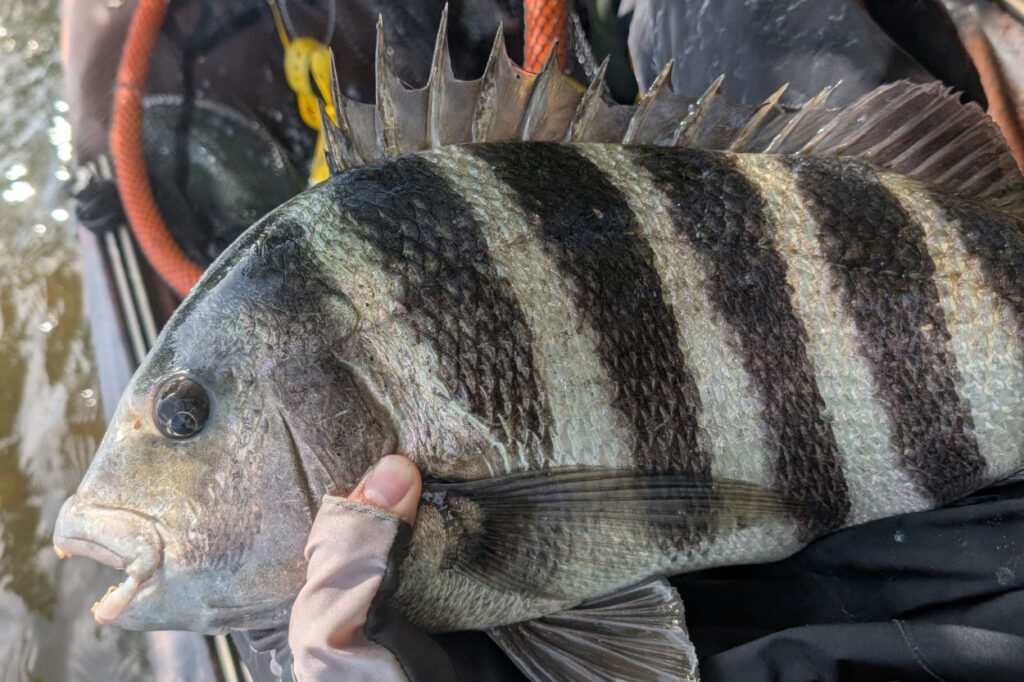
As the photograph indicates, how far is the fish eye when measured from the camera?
80cm

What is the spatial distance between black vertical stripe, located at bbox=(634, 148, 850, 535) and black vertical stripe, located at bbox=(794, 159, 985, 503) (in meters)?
0.08

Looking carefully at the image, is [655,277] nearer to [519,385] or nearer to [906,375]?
[519,385]

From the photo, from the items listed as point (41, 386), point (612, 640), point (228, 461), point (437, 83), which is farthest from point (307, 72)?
point (612, 640)

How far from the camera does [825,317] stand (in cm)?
87

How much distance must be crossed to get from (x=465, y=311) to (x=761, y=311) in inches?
15.0

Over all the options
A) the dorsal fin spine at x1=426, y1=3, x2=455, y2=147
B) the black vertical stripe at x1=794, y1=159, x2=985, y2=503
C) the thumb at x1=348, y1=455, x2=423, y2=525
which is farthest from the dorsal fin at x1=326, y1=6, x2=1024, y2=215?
the thumb at x1=348, y1=455, x2=423, y2=525

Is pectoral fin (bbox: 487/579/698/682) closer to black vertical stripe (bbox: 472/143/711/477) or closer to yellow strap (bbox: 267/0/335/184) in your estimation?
black vertical stripe (bbox: 472/143/711/477)

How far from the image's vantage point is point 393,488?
78 cm

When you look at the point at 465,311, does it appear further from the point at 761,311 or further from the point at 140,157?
the point at 140,157

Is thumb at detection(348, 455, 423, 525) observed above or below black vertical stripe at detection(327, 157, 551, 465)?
below

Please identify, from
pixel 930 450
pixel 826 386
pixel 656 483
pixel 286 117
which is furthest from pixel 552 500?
pixel 286 117

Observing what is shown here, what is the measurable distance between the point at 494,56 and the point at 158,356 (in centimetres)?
60

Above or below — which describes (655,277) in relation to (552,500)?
above

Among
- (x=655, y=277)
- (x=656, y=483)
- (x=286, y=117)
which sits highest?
(x=286, y=117)
